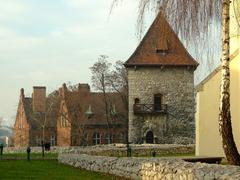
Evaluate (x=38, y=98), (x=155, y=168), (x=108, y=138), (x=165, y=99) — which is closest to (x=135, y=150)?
(x=165, y=99)

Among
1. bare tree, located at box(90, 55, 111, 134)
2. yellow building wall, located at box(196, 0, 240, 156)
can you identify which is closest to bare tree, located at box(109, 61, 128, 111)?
bare tree, located at box(90, 55, 111, 134)

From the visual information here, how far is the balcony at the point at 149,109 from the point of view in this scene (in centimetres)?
4819

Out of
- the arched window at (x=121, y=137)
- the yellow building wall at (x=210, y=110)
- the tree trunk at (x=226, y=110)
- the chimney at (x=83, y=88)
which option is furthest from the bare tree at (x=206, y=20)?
the chimney at (x=83, y=88)

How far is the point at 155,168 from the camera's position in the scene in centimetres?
1525

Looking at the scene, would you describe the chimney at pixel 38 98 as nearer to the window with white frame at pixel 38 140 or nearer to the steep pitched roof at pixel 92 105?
the window with white frame at pixel 38 140

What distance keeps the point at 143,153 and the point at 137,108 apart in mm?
12522

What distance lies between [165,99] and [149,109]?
1.74m

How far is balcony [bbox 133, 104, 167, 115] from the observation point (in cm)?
4819

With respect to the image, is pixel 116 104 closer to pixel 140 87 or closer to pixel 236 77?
pixel 140 87

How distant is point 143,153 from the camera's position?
36.0 metres

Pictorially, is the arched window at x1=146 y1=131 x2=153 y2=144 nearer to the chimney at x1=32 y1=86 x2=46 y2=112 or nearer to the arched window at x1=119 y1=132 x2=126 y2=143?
the arched window at x1=119 y1=132 x2=126 y2=143

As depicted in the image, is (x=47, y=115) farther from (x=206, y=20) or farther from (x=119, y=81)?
(x=206, y=20)

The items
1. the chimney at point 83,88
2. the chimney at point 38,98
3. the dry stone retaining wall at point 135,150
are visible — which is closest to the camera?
the dry stone retaining wall at point 135,150

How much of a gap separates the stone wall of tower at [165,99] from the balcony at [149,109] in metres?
0.35
